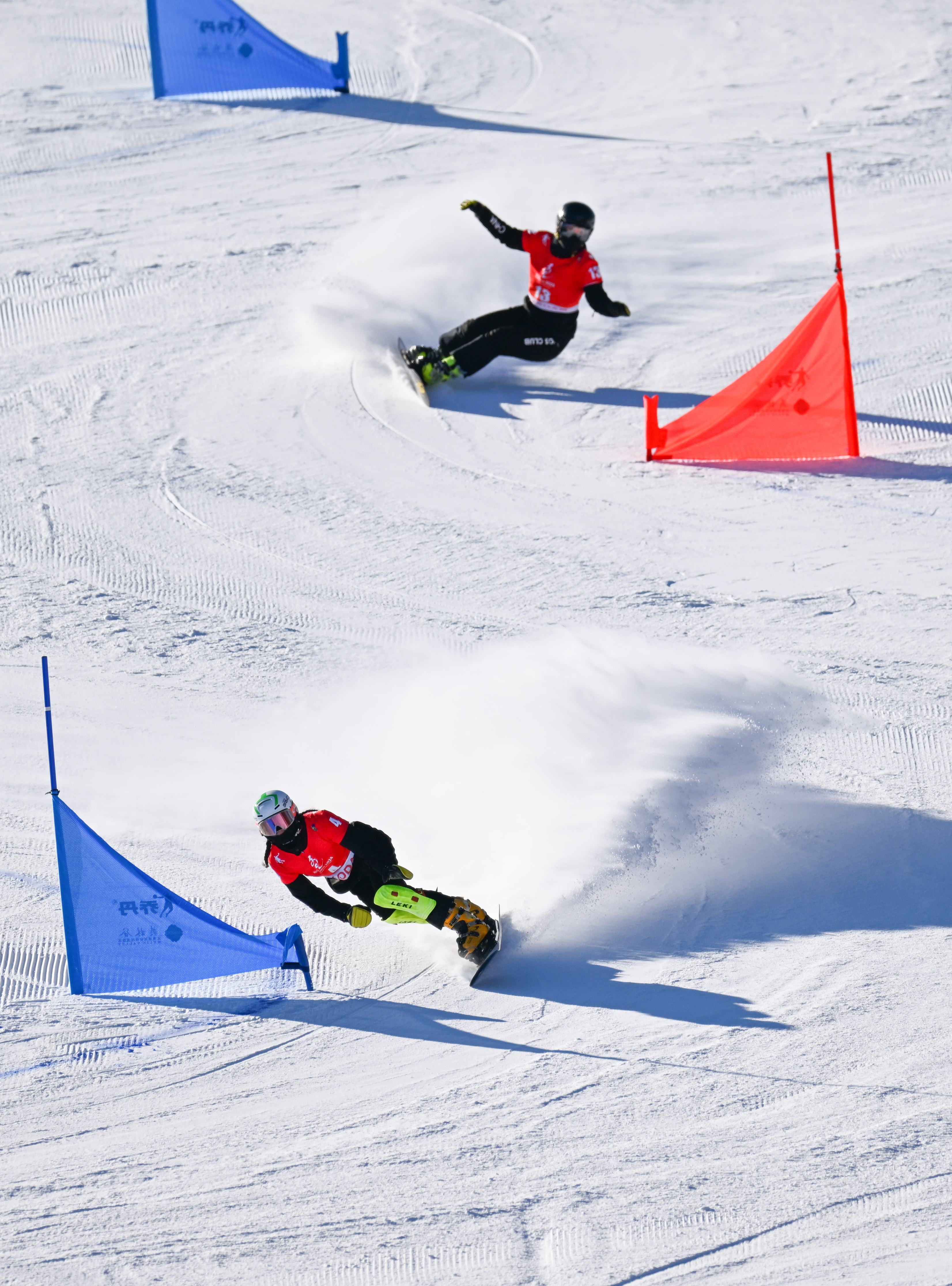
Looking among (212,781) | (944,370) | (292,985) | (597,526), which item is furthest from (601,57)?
(292,985)

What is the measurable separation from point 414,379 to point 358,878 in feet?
16.8

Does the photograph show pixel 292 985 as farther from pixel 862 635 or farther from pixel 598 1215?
pixel 862 635

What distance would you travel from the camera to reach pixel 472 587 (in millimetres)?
8836

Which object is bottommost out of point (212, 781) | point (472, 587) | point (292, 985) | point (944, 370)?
point (292, 985)

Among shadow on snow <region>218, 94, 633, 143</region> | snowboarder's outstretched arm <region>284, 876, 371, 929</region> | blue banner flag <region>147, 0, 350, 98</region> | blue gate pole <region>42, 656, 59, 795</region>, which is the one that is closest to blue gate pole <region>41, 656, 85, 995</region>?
blue gate pole <region>42, 656, 59, 795</region>

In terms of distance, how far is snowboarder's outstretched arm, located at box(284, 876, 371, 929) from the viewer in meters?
6.18

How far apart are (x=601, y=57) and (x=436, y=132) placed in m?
2.38

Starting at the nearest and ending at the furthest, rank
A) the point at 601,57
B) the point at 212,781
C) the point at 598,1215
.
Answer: the point at 598,1215 → the point at 212,781 → the point at 601,57

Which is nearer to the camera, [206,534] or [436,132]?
[206,534]

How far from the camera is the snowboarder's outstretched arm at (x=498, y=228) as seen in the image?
389 inches

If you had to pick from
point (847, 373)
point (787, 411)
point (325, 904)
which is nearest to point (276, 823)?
point (325, 904)

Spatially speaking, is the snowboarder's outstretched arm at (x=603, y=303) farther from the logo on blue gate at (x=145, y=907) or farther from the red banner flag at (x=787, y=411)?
the logo on blue gate at (x=145, y=907)

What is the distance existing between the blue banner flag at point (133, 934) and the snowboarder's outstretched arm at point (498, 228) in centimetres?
545

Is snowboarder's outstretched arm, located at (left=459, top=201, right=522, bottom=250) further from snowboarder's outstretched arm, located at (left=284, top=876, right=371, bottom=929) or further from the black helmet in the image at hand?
snowboarder's outstretched arm, located at (left=284, top=876, right=371, bottom=929)
